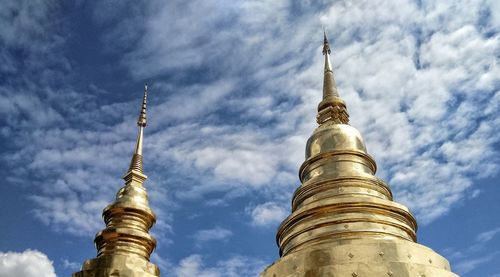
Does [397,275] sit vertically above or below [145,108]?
below

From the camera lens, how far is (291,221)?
7113 mm

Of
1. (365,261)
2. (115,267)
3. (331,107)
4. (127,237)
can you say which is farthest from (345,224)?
(127,237)

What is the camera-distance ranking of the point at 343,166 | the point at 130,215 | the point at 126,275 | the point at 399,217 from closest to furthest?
Result: the point at 399,217
the point at 343,166
the point at 126,275
the point at 130,215

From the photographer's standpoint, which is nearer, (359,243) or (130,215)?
(359,243)

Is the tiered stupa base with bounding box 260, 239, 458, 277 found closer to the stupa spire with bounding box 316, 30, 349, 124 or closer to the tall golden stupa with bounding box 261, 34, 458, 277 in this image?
the tall golden stupa with bounding box 261, 34, 458, 277

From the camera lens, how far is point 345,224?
6578mm

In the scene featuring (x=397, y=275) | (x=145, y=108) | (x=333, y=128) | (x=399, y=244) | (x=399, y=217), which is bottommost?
(x=397, y=275)

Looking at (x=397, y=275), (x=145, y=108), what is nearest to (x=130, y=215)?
(x=145, y=108)

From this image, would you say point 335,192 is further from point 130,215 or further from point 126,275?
point 130,215

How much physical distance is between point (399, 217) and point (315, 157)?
148 centimetres

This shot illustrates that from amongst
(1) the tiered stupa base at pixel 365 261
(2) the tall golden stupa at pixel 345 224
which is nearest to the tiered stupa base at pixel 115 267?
(2) the tall golden stupa at pixel 345 224

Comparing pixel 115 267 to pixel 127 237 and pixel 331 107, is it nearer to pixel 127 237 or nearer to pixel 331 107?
pixel 127 237

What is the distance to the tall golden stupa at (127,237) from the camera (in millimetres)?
9234

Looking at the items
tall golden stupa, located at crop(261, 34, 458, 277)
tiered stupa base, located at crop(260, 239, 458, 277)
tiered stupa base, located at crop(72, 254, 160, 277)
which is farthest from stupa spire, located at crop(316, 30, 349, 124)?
tiered stupa base, located at crop(72, 254, 160, 277)
